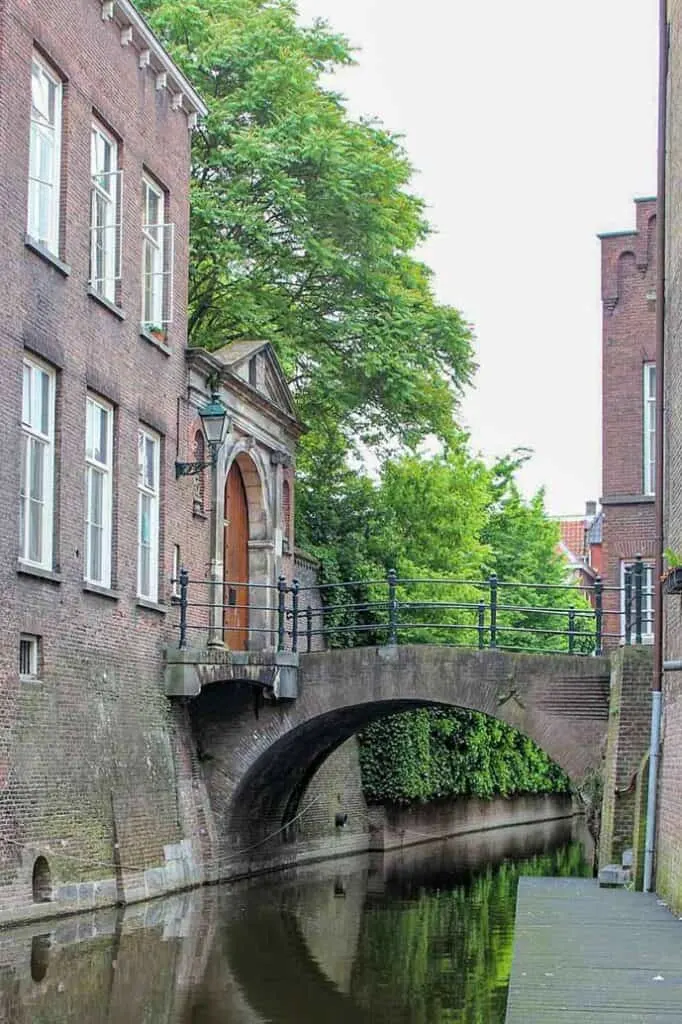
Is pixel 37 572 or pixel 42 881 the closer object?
pixel 42 881

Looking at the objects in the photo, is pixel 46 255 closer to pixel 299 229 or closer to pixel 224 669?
pixel 224 669

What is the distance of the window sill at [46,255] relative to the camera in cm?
1683

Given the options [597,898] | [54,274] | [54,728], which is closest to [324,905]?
[54,728]

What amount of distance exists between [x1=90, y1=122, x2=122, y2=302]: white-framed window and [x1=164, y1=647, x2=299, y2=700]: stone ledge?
4603 mm

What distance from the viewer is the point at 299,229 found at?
90.7 ft

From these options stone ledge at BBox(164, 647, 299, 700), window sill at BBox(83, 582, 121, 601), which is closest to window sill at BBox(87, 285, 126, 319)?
window sill at BBox(83, 582, 121, 601)

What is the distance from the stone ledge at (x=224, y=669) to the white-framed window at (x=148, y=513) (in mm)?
889

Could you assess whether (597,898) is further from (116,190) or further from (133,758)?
A: (116,190)

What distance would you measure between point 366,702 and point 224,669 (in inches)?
80.9

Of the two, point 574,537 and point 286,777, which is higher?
point 574,537

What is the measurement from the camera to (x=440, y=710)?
3250 cm

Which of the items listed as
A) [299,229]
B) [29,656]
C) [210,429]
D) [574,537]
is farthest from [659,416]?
[574,537]

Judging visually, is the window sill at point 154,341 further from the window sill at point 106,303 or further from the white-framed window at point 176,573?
the white-framed window at point 176,573

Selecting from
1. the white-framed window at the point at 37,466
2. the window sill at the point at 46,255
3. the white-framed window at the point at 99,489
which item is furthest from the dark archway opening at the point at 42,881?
the window sill at the point at 46,255
